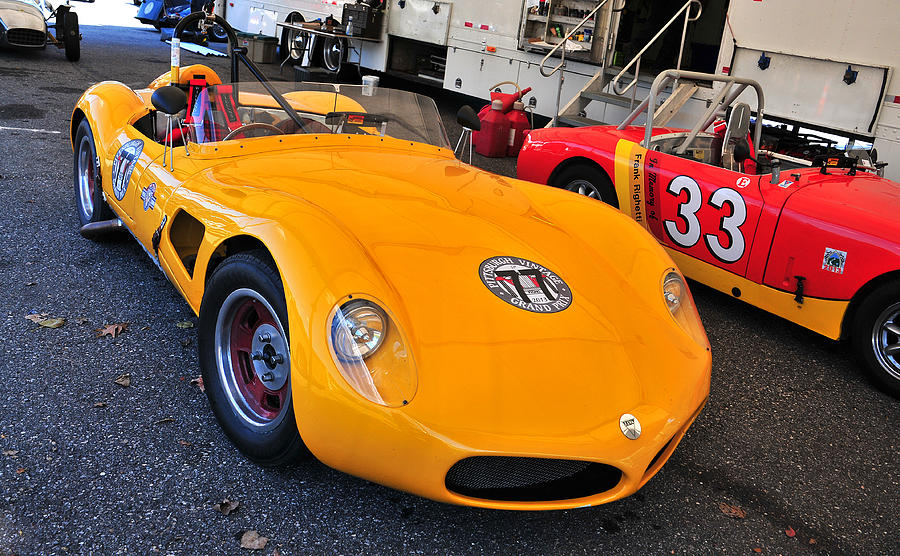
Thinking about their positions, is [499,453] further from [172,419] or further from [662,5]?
[662,5]

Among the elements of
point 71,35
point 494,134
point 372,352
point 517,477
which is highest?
point 71,35

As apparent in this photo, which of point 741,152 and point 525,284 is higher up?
point 741,152

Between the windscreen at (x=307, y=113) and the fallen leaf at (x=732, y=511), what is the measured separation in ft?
6.55

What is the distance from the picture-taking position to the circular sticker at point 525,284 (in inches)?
91.2

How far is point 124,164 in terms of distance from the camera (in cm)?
342

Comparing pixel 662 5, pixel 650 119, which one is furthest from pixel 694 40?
pixel 650 119

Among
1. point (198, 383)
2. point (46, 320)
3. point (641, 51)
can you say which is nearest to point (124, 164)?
point (46, 320)

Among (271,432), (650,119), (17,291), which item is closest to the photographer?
(271,432)

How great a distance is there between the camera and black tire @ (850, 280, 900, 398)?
3379 mm

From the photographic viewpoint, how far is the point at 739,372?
11.6 ft

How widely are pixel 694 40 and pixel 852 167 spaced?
25.3 ft

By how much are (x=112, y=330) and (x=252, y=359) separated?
1.13m

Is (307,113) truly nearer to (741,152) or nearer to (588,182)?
(588,182)

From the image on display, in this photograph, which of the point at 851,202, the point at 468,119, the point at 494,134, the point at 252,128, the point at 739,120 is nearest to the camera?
the point at 252,128
